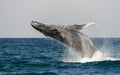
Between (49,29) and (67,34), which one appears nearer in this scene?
(49,29)

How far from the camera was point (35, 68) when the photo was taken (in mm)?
26406

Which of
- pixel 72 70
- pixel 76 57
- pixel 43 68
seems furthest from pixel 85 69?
Answer: pixel 76 57

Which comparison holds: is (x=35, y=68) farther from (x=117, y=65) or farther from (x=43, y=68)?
(x=117, y=65)

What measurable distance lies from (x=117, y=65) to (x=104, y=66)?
785 millimetres

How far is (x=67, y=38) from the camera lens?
2633 cm

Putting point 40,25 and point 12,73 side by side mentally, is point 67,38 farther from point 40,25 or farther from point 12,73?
point 12,73

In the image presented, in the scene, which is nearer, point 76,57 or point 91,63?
point 91,63

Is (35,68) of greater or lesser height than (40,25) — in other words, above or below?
below

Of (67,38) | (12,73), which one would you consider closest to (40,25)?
(67,38)

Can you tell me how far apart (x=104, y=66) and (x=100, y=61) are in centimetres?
150

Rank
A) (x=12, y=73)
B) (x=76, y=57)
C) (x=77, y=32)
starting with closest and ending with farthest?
(x=12, y=73) → (x=77, y=32) → (x=76, y=57)

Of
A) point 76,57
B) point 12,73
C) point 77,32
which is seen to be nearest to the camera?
point 12,73

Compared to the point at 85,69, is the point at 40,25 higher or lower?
higher

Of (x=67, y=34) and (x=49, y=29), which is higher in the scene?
(x=49, y=29)
